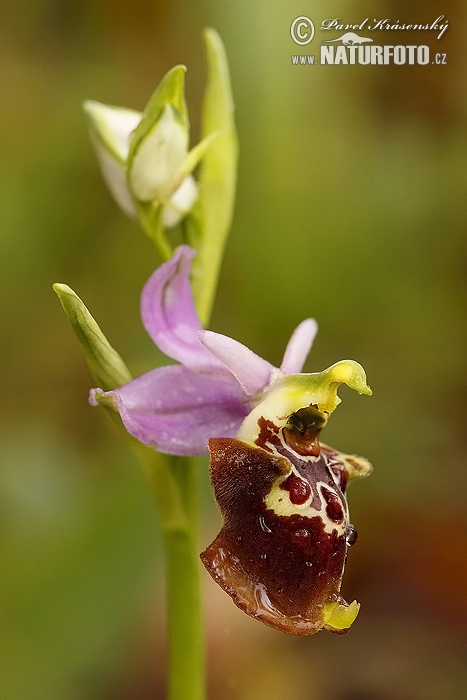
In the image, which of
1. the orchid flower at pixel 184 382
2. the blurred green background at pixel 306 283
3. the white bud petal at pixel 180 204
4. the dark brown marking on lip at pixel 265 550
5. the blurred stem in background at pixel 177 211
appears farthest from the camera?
the blurred green background at pixel 306 283

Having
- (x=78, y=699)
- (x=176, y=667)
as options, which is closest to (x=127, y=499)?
(x=78, y=699)

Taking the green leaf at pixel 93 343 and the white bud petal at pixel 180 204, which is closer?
the green leaf at pixel 93 343

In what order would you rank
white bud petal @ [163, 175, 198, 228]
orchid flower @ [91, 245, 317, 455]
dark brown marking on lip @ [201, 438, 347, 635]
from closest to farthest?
dark brown marking on lip @ [201, 438, 347, 635] < orchid flower @ [91, 245, 317, 455] < white bud petal @ [163, 175, 198, 228]

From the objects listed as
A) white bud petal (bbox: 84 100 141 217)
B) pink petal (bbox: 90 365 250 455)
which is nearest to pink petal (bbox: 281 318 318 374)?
pink petal (bbox: 90 365 250 455)

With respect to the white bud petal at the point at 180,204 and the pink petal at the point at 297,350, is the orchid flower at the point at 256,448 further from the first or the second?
the white bud petal at the point at 180,204

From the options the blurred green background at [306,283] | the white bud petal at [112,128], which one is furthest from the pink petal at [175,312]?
the blurred green background at [306,283]

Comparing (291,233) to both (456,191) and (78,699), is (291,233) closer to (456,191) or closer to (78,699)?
(456,191)

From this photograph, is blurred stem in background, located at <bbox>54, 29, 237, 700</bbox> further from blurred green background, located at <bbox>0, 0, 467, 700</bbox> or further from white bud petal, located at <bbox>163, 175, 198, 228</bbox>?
A: blurred green background, located at <bbox>0, 0, 467, 700</bbox>
